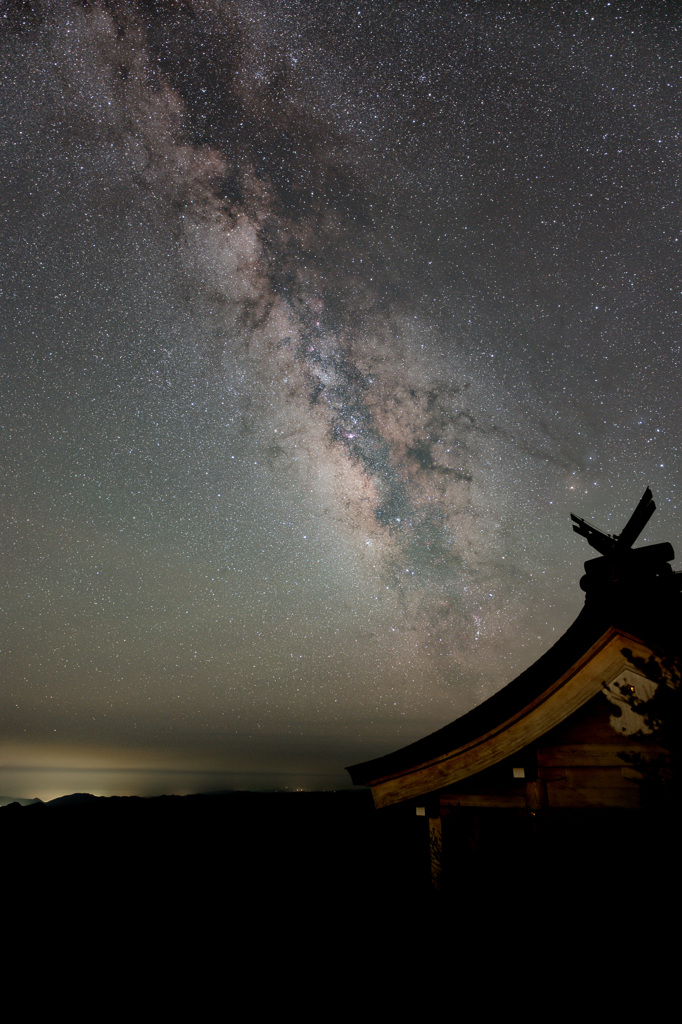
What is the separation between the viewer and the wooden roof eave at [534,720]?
5.21 m

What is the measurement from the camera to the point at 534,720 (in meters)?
5.44

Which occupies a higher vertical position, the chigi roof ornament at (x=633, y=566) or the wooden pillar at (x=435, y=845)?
the chigi roof ornament at (x=633, y=566)

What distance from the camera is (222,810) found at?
18.8 meters

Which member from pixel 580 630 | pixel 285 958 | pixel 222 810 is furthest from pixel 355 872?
pixel 222 810

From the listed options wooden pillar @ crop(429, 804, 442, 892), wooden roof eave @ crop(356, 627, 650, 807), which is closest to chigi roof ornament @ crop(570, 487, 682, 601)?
wooden roof eave @ crop(356, 627, 650, 807)

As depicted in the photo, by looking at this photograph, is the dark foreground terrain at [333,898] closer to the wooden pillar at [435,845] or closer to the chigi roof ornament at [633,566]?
the wooden pillar at [435,845]

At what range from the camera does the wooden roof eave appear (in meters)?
5.21

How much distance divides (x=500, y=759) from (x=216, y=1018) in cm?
383

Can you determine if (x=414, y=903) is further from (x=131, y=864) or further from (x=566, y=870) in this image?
(x=131, y=864)

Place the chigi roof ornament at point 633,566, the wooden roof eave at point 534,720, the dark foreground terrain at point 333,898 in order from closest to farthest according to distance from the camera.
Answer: the dark foreground terrain at point 333,898 → the wooden roof eave at point 534,720 → the chigi roof ornament at point 633,566

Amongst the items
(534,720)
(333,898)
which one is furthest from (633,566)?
(333,898)

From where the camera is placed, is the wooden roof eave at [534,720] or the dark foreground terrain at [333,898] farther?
the wooden roof eave at [534,720]

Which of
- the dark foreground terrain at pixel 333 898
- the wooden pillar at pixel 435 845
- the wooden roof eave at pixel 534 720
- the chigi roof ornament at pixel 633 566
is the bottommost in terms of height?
the dark foreground terrain at pixel 333 898

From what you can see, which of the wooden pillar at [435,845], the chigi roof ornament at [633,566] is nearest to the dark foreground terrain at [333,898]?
the wooden pillar at [435,845]
